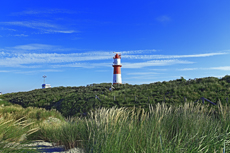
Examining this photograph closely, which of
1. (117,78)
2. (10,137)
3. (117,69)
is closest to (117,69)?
(117,69)

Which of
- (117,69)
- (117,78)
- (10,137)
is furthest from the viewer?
(117,69)

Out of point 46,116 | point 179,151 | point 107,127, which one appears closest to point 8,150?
point 107,127

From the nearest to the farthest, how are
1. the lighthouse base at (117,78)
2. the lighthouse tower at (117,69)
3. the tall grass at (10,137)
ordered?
the tall grass at (10,137) < the lighthouse base at (117,78) < the lighthouse tower at (117,69)

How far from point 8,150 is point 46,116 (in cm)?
616

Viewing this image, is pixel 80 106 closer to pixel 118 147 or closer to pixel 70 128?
pixel 70 128

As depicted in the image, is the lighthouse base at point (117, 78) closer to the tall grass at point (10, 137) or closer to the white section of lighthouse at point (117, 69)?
the white section of lighthouse at point (117, 69)

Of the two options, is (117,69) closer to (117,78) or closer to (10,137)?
(117,78)

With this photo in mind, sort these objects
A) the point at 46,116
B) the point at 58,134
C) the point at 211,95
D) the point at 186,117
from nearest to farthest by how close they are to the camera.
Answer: the point at 186,117
the point at 58,134
the point at 46,116
the point at 211,95

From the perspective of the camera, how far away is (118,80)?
3947cm

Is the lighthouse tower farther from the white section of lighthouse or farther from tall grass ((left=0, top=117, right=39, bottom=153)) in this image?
tall grass ((left=0, top=117, right=39, bottom=153))

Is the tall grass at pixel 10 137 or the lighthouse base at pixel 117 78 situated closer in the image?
the tall grass at pixel 10 137

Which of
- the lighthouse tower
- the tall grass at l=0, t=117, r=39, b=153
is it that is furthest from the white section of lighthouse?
the tall grass at l=0, t=117, r=39, b=153

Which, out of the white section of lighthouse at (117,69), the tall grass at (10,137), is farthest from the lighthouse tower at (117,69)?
the tall grass at (10,137)

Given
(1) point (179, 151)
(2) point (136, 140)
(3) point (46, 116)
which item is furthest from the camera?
(3) point (46, 116)
